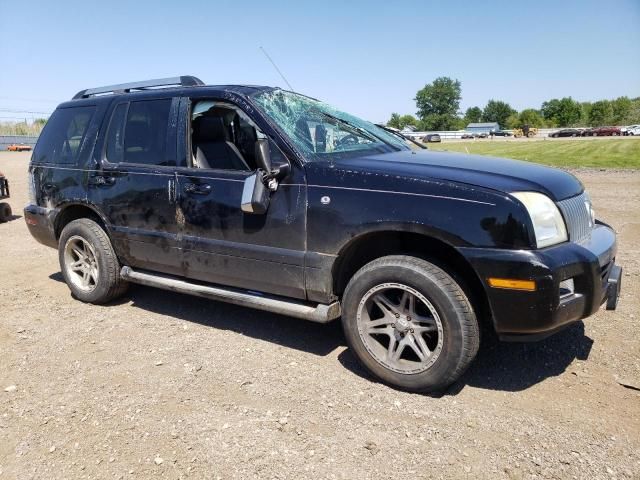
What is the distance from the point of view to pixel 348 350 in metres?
3.94

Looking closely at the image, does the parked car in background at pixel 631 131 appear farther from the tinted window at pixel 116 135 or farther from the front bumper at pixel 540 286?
the tinted window at pixel 116 135

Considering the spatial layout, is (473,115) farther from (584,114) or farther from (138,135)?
(138,135)

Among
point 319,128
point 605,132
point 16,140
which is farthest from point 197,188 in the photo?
point 605,132

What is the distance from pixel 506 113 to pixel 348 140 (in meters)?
146

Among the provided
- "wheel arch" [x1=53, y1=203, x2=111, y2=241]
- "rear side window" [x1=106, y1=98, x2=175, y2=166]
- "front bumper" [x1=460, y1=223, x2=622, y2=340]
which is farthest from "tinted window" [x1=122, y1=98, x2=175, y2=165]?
"front bumper" [x1=460, y1=223, x2=622, y2=340]

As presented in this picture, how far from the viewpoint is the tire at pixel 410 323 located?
303cm

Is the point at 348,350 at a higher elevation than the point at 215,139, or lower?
lower

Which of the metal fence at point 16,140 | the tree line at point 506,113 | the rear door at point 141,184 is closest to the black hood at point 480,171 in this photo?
the rear door at point 141,184

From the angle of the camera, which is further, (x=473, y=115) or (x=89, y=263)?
(x=473, y=115)

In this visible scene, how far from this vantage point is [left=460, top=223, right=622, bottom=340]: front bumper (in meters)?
2.80

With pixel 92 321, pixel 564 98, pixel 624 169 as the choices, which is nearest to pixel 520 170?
pixel 92 321

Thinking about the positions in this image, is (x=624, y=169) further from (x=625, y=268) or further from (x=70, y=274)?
(x=70, y=274)

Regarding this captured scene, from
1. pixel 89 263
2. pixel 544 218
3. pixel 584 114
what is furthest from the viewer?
pixel 584 114

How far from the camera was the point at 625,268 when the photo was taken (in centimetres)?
546
